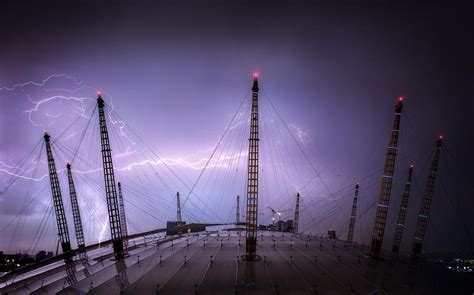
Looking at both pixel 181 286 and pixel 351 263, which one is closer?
pixel 181 286

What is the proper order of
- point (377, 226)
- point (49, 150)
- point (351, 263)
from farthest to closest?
1. point (49, 150)
2. point (377, 226)
3. point (351, 263)

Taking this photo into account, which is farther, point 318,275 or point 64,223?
point 64,223

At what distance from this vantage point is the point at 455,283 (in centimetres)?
3031

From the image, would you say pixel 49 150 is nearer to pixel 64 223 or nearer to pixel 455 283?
pixel 64 223

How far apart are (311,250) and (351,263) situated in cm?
709

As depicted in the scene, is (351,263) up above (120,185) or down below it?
below

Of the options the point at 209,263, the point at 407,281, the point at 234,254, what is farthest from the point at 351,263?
the point at 209,263

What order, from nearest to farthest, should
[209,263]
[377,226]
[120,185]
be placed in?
[209,263], [377,226], [120,185]

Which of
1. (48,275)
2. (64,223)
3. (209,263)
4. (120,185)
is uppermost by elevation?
(120,185)

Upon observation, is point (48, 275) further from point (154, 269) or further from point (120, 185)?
point (120, 185)

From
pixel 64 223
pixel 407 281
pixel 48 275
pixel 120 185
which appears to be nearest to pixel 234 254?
pixel 407 281

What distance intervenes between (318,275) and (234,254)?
1158 cm

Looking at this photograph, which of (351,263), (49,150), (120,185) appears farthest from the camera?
(120,185)

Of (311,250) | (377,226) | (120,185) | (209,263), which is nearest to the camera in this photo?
(209,263)
